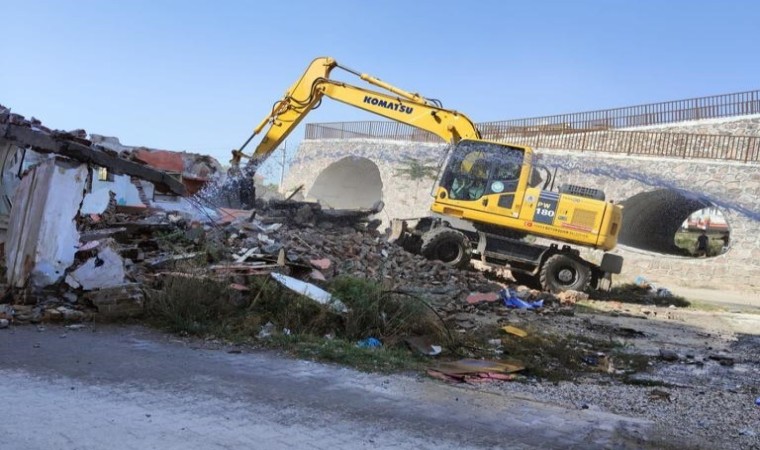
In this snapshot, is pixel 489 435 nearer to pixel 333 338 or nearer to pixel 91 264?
pixel 333 338

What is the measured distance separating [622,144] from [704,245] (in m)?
9.69

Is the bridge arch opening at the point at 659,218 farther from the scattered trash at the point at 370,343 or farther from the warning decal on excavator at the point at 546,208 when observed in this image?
the scattered trash at the point at 370,343

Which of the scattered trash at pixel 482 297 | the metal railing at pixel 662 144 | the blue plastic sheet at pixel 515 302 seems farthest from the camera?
the metal railing at pixel 662 144

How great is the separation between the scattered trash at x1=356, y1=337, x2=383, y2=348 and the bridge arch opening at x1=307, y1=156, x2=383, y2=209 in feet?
85.7

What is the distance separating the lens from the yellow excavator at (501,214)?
12539mm

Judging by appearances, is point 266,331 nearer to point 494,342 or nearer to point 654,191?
point 494,342

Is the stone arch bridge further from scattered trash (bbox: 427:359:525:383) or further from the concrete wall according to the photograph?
scattered trash (bbox: 427:359:525:383)

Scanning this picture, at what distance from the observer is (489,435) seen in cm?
371

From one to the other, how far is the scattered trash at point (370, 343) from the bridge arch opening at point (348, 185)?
85.7 ft

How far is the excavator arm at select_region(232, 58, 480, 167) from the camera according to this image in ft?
43.9

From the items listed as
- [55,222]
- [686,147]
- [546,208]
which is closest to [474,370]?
[55,222]

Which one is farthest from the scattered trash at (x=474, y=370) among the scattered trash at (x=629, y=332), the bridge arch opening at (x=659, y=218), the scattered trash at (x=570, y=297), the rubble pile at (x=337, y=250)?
the bridge arch opening at (x=659, y=218)

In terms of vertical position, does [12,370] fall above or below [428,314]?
below

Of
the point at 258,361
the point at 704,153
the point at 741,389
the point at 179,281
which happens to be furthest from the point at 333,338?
the point at 704,153
